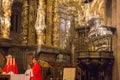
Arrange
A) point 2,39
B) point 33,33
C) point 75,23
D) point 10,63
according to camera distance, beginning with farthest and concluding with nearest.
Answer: point 75,23 < point 33,33 < point 2,39 < point 10,63

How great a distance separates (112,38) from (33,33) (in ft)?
22.2

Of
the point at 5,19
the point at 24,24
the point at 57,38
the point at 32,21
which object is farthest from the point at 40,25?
the point at 5,19

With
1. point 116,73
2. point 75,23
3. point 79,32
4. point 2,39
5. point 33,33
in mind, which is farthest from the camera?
point 75,23

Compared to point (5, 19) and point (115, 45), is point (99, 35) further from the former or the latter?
point (5, 19)

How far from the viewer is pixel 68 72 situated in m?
12.0

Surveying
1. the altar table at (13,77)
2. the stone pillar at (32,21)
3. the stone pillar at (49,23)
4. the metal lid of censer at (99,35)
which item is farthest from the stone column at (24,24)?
the altar table at (13,77)

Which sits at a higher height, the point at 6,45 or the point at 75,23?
the point at 75,23

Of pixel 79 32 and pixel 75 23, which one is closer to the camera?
pixel 79 32

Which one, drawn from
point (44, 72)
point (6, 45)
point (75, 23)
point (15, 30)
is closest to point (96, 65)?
point (44, 72)

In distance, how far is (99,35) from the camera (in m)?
11.0

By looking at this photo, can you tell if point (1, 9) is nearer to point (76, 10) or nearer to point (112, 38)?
point (112, 38)

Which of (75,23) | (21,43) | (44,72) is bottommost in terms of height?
(44,72)

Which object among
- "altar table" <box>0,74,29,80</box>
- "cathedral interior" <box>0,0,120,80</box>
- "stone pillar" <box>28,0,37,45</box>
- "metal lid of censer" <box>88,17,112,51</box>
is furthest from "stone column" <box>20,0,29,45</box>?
"altar table" <box>0,74,29,80</box>

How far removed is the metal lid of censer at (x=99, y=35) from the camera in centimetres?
1060
